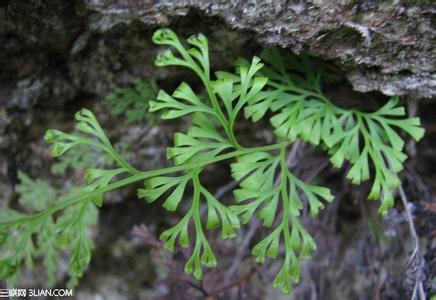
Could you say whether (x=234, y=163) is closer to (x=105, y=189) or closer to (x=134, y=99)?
(x=105, y=189)

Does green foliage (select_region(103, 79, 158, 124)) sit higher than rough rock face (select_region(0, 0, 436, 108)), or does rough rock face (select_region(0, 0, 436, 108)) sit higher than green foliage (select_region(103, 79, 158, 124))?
rough rock face (select_region(0, 0, 436, 108))

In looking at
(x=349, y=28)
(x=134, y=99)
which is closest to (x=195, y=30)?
(x=134, y=99)

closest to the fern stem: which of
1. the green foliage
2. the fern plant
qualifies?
the fern plant

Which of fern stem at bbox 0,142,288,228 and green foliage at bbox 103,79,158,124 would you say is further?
green foliage at bbox 103,79,158,124

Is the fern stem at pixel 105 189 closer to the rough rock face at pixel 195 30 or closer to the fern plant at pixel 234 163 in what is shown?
the fern plant at pixel 234 163

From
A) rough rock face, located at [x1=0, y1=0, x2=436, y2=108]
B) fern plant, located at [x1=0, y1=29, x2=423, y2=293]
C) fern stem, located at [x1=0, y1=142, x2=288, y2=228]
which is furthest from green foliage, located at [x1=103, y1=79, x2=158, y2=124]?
fern stem, located at [x1=0, y1=142, x2=288, y2=228]

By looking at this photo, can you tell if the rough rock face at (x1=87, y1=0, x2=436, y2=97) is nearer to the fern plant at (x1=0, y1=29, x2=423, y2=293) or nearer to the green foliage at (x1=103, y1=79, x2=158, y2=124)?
the fern plant at (x1=0, y1=29, x2=423, y2=293)

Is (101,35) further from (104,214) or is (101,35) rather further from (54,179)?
(104,214)

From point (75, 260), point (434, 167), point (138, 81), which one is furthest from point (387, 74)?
point (75, 260)
